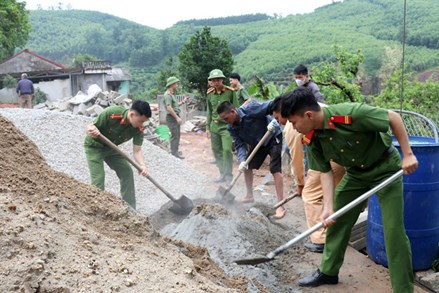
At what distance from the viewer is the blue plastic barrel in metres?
3.68

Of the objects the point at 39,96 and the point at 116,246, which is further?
the point at 39,96

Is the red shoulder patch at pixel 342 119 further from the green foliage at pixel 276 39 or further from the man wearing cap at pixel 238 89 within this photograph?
the green foliage at pixel 276 39

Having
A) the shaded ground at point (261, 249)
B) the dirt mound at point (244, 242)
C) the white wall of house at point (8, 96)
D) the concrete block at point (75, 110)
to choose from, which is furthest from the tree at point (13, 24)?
the dirt mound at point (244, 242)

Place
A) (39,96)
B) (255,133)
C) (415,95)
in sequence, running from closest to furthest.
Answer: (255,133)
(415,95)
(39,96)

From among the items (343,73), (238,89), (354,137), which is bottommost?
(354,137)

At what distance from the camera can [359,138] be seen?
3.18 meters

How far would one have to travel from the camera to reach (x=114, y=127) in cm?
502

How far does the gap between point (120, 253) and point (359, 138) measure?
1812 millimetres

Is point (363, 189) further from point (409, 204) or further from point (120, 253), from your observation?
point (120, 253)

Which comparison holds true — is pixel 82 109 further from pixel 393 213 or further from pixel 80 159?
pixel 393 213

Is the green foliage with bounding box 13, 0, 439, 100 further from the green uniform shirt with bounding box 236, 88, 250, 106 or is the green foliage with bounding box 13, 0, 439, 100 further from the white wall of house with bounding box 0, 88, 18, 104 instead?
Result: the green uniform shirt with bounding box 236, 88, 250, 106

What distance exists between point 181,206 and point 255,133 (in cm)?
133

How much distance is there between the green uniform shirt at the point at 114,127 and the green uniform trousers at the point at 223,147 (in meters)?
2.21

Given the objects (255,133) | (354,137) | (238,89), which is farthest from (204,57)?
(354,137)
